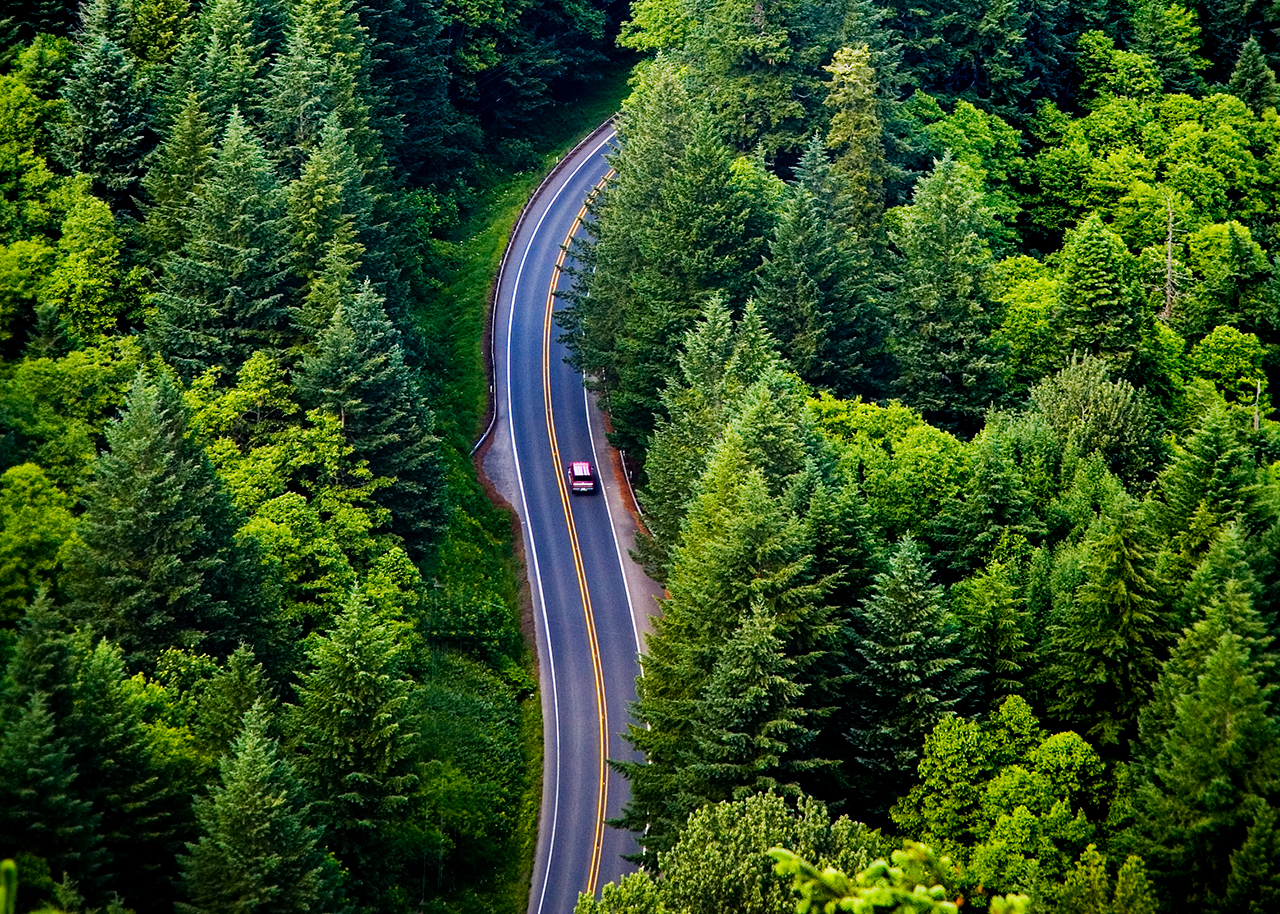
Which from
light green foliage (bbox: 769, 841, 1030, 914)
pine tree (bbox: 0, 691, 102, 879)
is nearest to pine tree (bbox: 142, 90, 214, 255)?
pine tree (bbox: 0, 691, 102, 879)

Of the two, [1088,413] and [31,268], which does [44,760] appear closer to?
[31,268]

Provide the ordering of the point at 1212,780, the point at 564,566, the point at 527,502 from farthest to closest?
the point at 527,502 < the point at 564,566 < the point at 1212,780

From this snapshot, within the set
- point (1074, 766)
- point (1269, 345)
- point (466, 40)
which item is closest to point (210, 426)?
point (1074, 766)

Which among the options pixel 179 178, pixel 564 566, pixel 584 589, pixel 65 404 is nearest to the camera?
pixel 65 404

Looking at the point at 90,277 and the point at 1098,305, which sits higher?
the point at 90,277

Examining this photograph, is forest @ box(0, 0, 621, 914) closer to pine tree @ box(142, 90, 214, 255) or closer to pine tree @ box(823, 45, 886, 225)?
pine tree @ box(142, 90, 214, 255)

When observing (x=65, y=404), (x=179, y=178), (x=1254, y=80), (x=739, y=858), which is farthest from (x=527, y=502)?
(x=1254, y=80)

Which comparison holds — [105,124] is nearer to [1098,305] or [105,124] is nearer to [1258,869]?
[1098,305]
